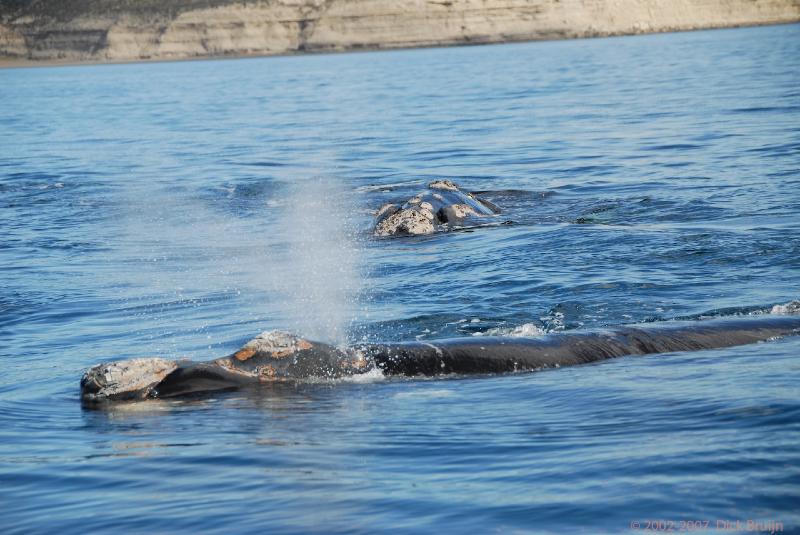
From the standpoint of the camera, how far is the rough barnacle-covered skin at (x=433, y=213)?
15625 millimetres

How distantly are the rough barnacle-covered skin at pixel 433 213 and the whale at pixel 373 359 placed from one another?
23.5 ft

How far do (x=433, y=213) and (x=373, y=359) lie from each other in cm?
814

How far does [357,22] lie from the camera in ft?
320

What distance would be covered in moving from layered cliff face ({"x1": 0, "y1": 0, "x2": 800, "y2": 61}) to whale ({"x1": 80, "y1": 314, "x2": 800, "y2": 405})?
89392 mm

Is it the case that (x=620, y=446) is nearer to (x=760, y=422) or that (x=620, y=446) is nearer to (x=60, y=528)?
(x=760, y=422)

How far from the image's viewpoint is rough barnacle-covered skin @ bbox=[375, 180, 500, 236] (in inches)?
615

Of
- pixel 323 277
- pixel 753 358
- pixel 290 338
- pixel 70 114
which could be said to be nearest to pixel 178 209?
pixel 323 277

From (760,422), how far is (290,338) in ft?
10.5

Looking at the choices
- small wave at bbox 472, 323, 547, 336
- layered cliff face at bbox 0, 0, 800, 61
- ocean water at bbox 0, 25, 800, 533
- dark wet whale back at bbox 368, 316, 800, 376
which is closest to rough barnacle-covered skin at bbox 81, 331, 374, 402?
ocean water at bbox 0, 25, 800, 533

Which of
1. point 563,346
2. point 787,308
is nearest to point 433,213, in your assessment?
point 787,308

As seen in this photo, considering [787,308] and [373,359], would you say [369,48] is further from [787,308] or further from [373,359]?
[373,359]

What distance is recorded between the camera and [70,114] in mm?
44656

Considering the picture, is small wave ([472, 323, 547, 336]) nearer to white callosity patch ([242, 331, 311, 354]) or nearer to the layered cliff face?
white callosity patch ([242, 331, 311, 354])

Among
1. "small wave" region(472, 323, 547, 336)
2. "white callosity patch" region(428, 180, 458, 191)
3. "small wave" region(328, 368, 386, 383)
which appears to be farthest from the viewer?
"white callosity patch" region(428, 180, 458, 191)
